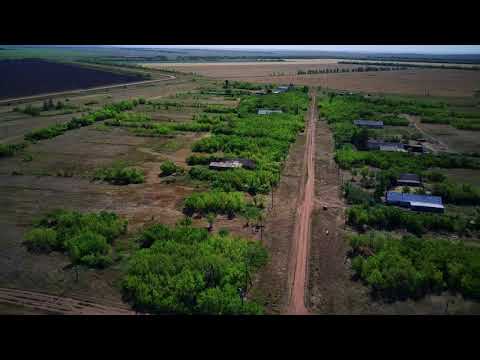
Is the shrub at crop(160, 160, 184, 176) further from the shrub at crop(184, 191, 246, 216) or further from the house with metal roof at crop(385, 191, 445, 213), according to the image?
the house with metal roof at crop(385, 191, 445, 213)

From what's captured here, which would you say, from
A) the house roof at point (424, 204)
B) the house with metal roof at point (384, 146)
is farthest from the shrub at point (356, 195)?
the house with metal roof at point (384, 146)

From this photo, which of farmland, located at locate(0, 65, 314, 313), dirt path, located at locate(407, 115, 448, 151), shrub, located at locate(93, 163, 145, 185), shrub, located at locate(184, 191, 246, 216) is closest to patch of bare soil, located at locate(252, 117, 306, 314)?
farmland, located at locate(0, 65, 314, 313)

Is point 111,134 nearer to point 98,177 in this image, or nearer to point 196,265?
point 98,177

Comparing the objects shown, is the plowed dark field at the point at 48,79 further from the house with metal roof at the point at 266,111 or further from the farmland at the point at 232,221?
the house with metal roof at the point at 266,111

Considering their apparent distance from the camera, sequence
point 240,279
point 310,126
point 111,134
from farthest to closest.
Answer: point 310,126, point 111,134, point 240,279

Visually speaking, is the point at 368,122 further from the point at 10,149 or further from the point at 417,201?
the point at 10,149

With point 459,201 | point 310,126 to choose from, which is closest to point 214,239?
point 459,201
